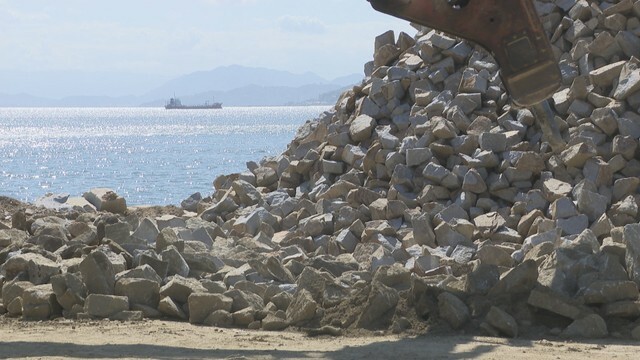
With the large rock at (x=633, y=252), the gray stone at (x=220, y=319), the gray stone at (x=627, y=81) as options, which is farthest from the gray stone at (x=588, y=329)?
the gray stone at (x=627, y=81)

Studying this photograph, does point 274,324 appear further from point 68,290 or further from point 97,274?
point 68,290

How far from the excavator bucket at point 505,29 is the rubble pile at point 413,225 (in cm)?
146

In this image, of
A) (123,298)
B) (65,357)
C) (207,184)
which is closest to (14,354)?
(65,357)

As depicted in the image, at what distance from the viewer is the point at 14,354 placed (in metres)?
6.24

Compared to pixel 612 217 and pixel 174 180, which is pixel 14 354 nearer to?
pixel 612 217

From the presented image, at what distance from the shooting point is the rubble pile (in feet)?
24.6

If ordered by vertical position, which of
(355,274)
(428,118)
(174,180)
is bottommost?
(174,180)

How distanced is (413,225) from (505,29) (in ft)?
9.19

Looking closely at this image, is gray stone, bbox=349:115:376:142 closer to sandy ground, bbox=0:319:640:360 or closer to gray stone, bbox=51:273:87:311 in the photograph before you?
gray stone, bbox=51:273:87:311

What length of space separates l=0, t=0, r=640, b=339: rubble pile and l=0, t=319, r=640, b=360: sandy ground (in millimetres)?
282

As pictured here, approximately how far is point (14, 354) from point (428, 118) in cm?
738

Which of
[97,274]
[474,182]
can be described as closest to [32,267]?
[97,274]

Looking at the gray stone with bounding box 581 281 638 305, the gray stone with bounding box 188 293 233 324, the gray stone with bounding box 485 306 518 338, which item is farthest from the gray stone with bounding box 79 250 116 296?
the gray stone with bounding box 581 281 638 305

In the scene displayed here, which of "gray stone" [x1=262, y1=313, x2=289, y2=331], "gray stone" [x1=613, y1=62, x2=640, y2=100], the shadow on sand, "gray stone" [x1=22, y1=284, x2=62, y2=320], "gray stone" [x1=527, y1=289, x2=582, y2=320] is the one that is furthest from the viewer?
"gray stone" [x1=613, y1=62, x2=640, y2=100]
